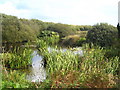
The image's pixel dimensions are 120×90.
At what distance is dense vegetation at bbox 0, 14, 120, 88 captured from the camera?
3.37 meters

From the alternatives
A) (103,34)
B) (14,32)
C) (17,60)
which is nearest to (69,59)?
(17,60)

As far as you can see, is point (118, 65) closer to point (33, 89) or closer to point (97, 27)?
point (33, 89)

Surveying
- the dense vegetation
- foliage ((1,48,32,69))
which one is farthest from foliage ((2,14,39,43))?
foliage ((1,48,32,69))

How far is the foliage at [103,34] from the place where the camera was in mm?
10891

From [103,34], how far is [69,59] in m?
5.91

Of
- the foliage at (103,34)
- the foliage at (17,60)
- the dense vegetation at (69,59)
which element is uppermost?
the foliage at (103,34)

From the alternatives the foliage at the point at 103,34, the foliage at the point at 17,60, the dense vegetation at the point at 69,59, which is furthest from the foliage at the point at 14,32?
the foliage at the point at 17,60

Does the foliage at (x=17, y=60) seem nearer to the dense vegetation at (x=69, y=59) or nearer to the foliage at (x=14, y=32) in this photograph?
the dense vegetation at (x=69, y=59)

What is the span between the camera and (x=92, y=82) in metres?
3.35

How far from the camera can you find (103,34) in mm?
10961

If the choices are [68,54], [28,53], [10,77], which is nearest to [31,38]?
[28,53]

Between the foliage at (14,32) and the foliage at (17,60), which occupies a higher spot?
the foliage at (14,32)

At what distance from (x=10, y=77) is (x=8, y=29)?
39.3 feet

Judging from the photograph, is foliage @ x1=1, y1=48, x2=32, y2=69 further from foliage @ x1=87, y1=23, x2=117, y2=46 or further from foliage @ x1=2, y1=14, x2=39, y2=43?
foliage @ x1=2, y1=14, x2=39, y2=43
